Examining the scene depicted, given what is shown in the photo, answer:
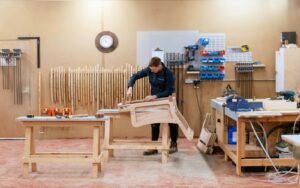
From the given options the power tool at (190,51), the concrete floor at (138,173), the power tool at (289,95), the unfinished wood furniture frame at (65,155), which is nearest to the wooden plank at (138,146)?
the concrete floor at (138,173)

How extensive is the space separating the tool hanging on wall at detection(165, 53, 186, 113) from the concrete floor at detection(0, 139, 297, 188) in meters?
1.59

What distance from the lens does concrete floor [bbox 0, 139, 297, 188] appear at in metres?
4.34

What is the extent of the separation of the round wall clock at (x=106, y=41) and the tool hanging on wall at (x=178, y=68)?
1045 mm

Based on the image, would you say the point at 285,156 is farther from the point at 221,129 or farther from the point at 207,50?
the point at 207,50

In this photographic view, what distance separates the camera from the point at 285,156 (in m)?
4.72

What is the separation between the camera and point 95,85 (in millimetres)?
7348

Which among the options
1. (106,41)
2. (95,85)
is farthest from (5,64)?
(106,41)

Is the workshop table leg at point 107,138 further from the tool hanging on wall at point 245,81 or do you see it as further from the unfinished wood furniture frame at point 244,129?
the tool hanging on wall at point 245,81

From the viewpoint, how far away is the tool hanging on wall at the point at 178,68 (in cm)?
732

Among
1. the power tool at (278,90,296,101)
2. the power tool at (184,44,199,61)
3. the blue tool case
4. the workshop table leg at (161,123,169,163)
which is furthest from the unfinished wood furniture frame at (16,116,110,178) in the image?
the power tool at (184,44,199,61)

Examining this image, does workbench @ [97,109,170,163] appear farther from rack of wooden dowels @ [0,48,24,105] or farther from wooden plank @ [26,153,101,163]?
rack of wooden dowels @ [0,48,24,105]

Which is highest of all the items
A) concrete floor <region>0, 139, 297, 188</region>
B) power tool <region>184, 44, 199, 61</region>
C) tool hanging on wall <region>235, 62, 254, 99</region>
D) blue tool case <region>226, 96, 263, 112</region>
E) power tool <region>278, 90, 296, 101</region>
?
power tool <region>184, 44, 199, 61</region>

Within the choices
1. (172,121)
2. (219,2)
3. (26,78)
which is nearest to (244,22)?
(219,2)

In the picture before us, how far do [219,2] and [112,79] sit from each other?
2.51 metres
